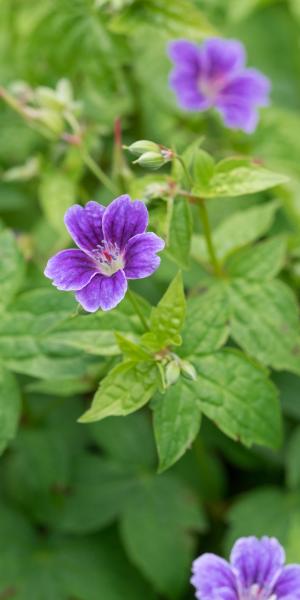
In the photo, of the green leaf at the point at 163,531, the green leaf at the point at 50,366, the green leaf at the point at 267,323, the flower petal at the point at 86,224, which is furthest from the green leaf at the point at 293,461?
the flower petal at the point at 86,224

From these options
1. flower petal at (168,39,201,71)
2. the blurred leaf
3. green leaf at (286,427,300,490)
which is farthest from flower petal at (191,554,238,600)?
flower petal at (168,39,201,71)

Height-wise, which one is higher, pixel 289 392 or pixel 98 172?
pixel 98 172

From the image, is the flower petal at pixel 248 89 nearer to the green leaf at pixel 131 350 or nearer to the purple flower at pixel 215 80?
the purple flower at pixel 215 80

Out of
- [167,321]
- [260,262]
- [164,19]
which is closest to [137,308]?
[167,321]

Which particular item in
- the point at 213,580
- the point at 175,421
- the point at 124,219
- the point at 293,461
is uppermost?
the point at 124,219

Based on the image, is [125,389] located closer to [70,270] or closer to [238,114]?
[70,270]

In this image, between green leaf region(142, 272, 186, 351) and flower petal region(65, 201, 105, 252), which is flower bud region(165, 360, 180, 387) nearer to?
green leaf region(142, 272, 186, 351)

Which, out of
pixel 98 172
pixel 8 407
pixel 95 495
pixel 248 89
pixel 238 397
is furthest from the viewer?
pixel 248 89
